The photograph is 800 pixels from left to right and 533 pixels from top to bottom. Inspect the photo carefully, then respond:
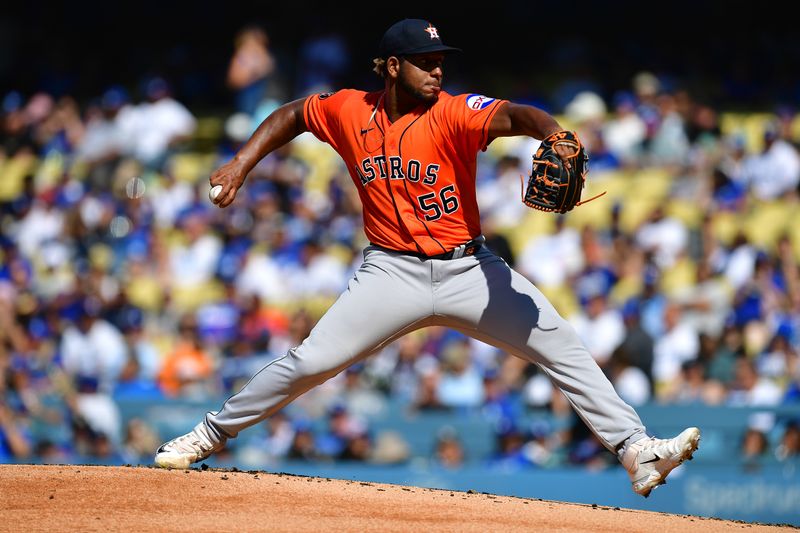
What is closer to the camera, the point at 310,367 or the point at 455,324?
the point at 310,367

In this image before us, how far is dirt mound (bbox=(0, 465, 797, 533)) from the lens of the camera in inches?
181

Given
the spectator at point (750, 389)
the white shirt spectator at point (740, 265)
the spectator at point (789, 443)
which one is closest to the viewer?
the spectator at point (789, 443)

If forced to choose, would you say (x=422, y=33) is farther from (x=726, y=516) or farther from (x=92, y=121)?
(x=92, y=121)

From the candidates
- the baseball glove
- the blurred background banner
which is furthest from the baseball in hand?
the blurred background banner

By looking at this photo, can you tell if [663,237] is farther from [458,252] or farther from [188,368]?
[458,252]

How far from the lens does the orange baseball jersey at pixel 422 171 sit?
194 inches

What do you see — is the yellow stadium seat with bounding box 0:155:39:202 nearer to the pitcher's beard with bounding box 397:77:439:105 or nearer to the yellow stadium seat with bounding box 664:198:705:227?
the yellow stadium seat with bounding box 664:198:705:227

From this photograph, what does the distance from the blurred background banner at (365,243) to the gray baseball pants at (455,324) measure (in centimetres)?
405

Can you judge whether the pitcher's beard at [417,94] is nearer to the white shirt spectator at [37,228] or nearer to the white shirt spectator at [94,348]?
the white shirt spectator at [94,348]

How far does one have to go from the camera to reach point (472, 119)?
483 centimetres

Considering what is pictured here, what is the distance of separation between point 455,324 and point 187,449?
1371 millimetres

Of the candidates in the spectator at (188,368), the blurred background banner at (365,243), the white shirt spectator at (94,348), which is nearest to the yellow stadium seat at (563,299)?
the blurred background banner at (365,243)

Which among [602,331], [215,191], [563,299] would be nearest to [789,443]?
[602,331]

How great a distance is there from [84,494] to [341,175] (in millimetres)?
7780
